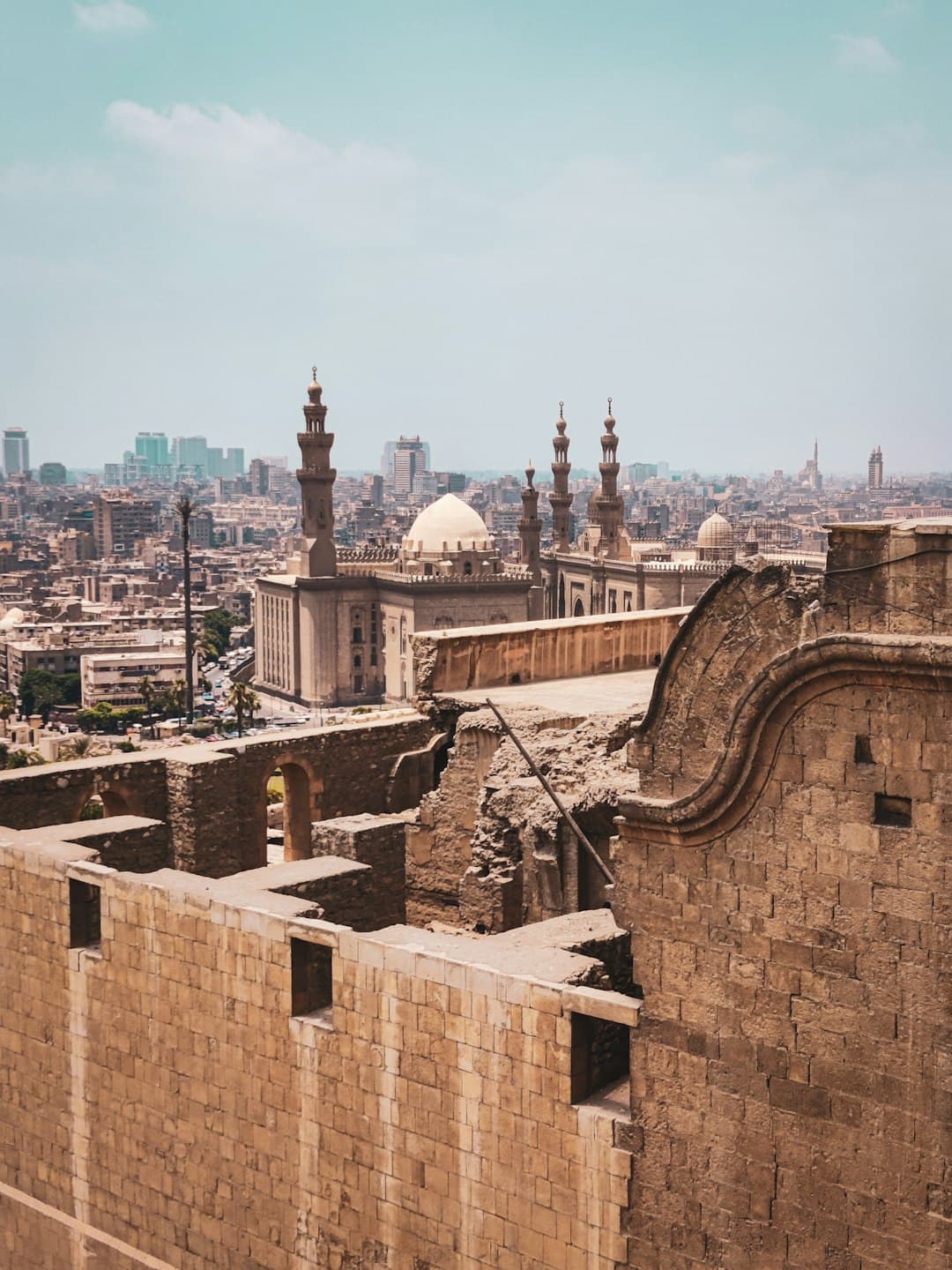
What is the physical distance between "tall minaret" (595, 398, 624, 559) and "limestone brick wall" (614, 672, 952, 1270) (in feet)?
261

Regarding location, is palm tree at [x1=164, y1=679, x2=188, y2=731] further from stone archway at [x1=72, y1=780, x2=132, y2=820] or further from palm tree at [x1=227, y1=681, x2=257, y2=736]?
stone archway at [x1=72, y1=780, x2=132, y2=820]

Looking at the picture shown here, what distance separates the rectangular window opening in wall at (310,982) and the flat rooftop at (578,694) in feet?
10.3

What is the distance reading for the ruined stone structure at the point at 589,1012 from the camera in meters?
6.28

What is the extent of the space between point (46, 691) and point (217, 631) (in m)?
31.5

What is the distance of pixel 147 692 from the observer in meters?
74.1

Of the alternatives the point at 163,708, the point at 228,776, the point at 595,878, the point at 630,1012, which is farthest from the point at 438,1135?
the point at 163,708

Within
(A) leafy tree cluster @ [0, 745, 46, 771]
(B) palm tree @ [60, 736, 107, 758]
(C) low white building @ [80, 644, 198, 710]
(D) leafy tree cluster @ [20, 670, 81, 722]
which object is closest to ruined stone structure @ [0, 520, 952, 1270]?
(A) leafy tree cluster @ [0, 745, 46, 771]

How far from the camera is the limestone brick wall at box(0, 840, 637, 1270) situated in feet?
23.9

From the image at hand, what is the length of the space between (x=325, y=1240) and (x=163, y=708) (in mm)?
70655

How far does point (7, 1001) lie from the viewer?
34.0 ft

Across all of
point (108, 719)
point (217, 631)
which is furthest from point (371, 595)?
point (217, 631)

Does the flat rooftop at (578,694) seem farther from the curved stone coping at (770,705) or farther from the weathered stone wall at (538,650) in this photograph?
the curved stone coping at (770,705)

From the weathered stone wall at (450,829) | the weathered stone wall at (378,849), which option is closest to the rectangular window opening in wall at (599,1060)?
the weathered stone wall at (378,849)

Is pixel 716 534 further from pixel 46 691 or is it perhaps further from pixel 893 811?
pixel 893 811
